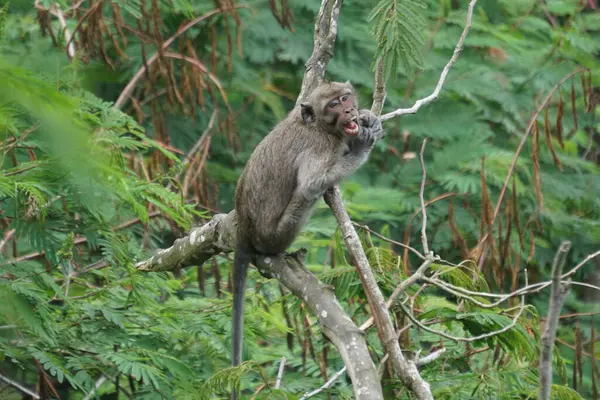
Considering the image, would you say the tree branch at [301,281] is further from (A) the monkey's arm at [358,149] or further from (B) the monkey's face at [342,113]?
(B) the monkey's face at [342,113]

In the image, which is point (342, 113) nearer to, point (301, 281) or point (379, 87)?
point (379, 87)

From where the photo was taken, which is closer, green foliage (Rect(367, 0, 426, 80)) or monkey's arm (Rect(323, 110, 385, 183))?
green foliage (Rect(367, 0, 426, 80))

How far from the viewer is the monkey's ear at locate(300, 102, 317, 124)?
18.8 feet

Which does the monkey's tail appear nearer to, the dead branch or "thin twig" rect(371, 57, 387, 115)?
"thin twig" rect(371, 57, 387, 115)

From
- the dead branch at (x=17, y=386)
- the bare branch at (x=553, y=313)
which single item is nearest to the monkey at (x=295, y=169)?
the dead branch at (x=17, y=386)

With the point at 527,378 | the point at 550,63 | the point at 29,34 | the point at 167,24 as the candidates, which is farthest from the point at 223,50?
the point at 527,378

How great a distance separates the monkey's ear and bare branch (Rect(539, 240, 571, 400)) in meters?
2.98

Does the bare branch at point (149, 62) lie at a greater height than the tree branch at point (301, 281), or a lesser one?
greater

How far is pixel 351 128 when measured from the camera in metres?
5.62

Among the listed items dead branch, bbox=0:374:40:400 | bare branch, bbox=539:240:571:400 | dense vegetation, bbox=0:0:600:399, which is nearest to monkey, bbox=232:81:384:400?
dense vegetation, bbox=0:0:600:399

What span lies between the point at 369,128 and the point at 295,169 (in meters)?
0.57

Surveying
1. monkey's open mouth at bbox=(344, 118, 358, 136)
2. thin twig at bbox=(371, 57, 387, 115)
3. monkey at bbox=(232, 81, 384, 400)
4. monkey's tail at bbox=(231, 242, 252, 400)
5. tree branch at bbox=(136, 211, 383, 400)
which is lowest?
monkey's tail at bbox=(231, 242, 252, 400)

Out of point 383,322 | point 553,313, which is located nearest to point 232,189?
point 383,322

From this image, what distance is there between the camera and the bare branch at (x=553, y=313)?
8.43 ft
